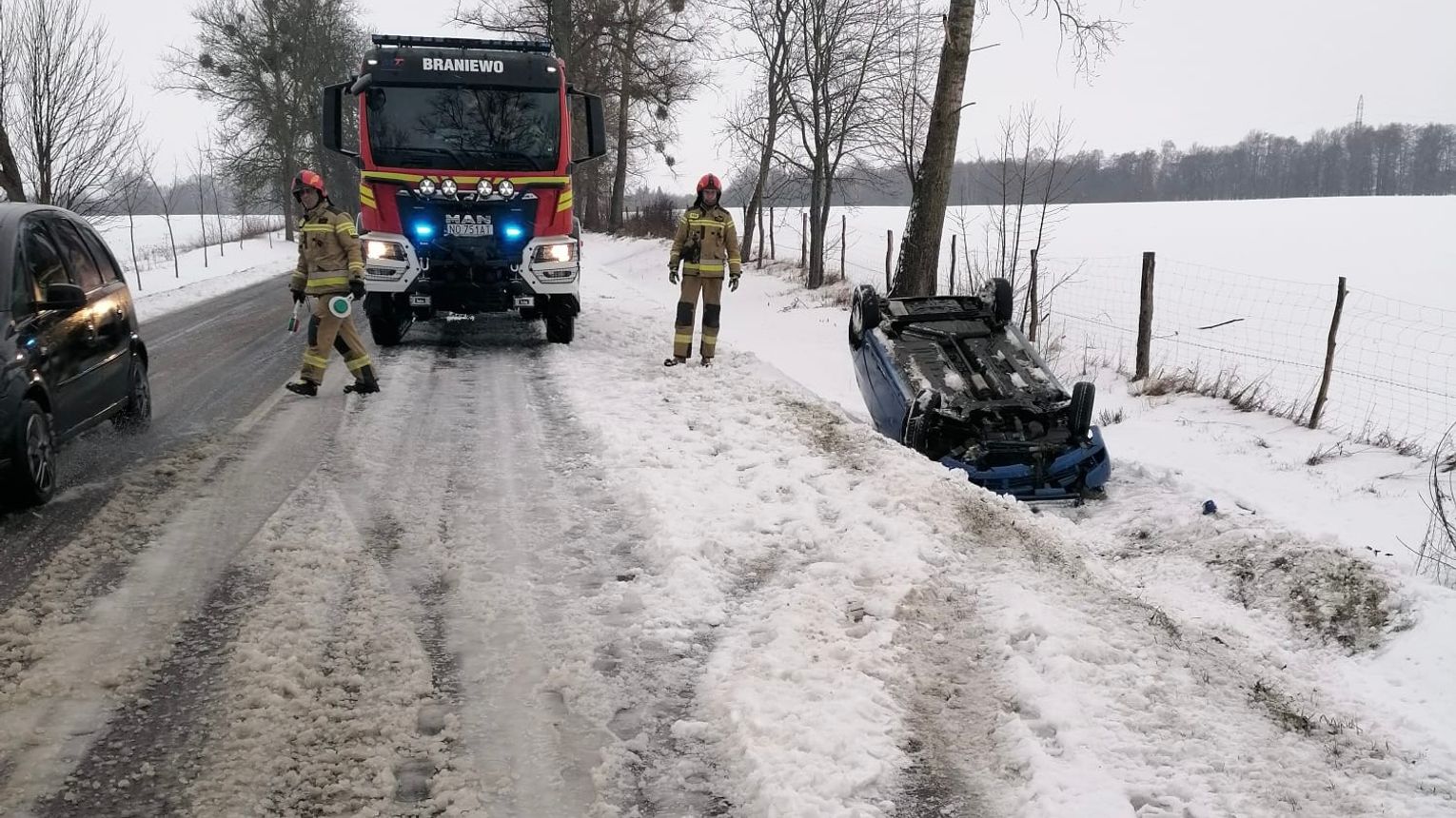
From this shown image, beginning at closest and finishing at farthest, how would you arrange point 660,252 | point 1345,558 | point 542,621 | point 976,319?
point 542,621
point 1345,558
point 976,319
point 660,252

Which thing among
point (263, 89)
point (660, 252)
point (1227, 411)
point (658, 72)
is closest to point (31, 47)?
point (660, 252)

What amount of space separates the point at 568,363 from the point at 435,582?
554 cm

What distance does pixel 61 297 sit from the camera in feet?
17.2

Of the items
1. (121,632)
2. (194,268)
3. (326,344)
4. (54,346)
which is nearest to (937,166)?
(326,344)

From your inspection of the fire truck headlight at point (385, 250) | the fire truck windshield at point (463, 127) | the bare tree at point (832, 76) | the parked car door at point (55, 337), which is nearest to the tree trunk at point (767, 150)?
the bare tree at point (832, 76)

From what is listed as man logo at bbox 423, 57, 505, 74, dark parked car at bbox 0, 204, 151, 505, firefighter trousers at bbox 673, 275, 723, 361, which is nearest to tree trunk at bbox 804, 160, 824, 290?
firefighter trousers at bbox 673, 275, 723, 361

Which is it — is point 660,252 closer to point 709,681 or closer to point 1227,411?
point 1227,411

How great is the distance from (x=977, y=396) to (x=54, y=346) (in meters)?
6.03

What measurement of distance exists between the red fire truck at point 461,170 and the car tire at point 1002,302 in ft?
15.2

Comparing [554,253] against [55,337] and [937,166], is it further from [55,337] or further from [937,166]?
[55,337]

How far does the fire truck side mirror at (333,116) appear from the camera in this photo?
30.5ft

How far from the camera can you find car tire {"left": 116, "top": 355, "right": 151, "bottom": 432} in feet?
21.3

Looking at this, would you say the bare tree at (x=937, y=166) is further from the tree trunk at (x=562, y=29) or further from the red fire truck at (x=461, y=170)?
the tree trunk at (x=562, y=29)

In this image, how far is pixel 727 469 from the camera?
5.57 metres
